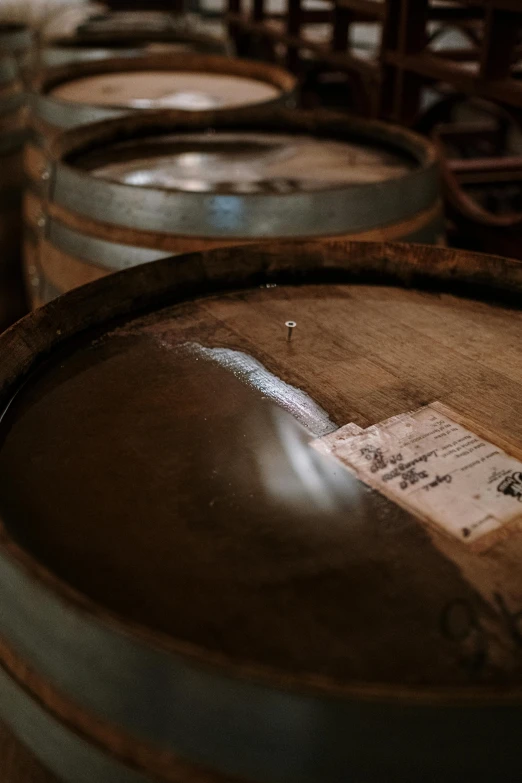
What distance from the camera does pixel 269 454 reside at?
1248 millimetres

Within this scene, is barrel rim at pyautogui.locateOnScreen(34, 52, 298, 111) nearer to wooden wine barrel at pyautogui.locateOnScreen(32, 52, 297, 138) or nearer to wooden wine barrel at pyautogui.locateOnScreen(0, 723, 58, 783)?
wooden wine barrel at pyautogui.locateOnScreen(32, 52, 297, 138)

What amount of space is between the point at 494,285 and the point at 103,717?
125 cm

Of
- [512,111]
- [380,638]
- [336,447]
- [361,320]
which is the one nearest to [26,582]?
[380,638]

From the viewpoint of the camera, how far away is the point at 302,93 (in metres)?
4.99

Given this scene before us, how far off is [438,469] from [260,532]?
0.30 metres

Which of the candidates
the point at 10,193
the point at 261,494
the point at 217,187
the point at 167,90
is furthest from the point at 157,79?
the point at 261,494

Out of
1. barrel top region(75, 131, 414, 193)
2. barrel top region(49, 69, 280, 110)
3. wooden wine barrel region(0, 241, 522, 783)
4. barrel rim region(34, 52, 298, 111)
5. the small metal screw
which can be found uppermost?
barrel rim region(34, 52, 298, 111)

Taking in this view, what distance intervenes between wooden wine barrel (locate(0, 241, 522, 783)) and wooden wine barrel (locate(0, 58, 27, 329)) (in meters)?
2.42

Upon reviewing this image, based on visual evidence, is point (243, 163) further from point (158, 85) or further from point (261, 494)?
point (261, 494)

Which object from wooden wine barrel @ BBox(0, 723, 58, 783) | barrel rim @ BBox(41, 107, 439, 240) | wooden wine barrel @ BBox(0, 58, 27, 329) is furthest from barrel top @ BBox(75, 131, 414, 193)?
wooden wine barrel @ BBox(0, 723, 58, 783)

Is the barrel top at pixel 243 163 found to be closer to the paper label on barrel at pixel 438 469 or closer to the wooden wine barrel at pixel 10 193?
the paper label on barrel at pixel 438 469

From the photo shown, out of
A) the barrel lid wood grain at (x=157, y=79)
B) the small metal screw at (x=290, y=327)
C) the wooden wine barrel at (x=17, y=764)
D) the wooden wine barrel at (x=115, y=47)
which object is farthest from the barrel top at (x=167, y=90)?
the wooden wine barrel at (x=17, y=764)

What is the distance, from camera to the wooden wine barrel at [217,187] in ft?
6.35

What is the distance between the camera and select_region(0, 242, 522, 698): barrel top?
3.02 ft
